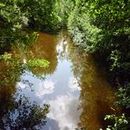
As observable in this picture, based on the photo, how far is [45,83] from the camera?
802 inches

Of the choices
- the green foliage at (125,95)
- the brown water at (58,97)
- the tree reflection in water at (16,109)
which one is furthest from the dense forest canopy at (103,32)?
the tree reflection in water at (16,109)

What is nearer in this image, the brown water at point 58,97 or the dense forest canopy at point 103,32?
the dense forest canopy at point 103,32

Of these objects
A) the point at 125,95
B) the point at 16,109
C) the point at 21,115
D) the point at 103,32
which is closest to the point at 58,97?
the point at 16,109

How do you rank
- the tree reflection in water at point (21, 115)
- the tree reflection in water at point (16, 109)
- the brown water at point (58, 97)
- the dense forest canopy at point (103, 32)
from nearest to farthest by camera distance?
the dense forest canopy at point (103, 32), the tree reflection in water at point (16, 109), the tree reflection in water at point (21, 115), the brown water at point (58, 97)

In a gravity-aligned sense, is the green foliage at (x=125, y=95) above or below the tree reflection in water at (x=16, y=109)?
below

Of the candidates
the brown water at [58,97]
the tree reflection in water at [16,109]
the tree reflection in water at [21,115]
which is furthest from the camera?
the brown water at [58,97]

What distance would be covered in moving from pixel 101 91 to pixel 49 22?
84.0ft

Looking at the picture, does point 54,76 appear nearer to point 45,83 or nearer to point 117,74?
point 45,83

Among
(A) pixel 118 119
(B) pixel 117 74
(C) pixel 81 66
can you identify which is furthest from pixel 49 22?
(A) pixel 118 119

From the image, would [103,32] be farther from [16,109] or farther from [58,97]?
[16,109]

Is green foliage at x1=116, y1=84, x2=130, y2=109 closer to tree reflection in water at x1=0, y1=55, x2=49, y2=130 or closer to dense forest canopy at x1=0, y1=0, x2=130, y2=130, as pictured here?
dense forest canopy at x1=0, y1=0, x2=130, y2=130

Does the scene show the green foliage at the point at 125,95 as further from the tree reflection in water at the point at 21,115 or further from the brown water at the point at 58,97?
the tree reflection in water at the point at 21,115

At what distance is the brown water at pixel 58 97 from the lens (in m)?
13.1

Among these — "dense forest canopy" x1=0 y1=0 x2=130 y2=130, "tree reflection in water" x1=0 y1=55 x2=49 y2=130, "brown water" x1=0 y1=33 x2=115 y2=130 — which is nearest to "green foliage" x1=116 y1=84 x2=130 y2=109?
"dense forest canopy" x1=0 y1=0 x2=130 y2=130
